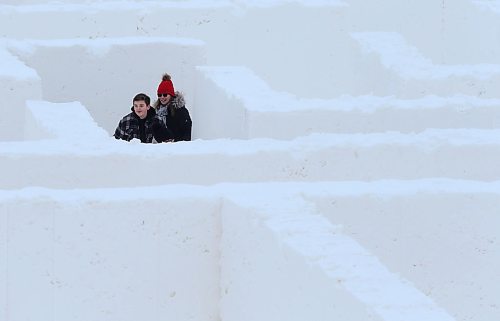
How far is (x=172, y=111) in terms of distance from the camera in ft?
50.7

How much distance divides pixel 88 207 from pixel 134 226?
326 millimetres

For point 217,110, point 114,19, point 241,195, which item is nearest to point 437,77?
point 217,110

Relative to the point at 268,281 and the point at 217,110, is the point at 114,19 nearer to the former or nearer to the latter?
the point at 217,110

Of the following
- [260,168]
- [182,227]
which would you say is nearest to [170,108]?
[260,168]

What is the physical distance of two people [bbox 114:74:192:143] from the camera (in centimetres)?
1491

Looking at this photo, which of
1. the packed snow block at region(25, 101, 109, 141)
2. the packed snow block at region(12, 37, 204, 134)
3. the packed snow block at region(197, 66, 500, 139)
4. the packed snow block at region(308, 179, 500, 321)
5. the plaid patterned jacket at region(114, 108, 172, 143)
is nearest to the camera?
the packed snow block at region(308, 179, 500, 321)

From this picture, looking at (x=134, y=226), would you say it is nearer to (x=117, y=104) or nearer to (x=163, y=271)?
(x=163, y=271)

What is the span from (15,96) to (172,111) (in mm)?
1469

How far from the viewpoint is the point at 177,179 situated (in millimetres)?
12305

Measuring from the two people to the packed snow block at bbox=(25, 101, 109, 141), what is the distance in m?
0.67

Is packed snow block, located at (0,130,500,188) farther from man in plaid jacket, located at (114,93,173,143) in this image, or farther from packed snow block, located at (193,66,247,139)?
man in plaid jacket, located at (114,93,173,143)

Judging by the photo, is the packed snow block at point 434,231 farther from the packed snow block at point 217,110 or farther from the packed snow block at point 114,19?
the packed snow block at point 114,19

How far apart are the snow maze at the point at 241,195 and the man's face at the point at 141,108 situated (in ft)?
2.30

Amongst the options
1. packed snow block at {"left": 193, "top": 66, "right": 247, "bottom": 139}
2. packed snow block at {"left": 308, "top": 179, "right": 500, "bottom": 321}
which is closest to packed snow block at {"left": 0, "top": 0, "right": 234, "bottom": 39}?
packed snow block at {"left": 193, "top": 66, "right": 247, "bottom": 139}
